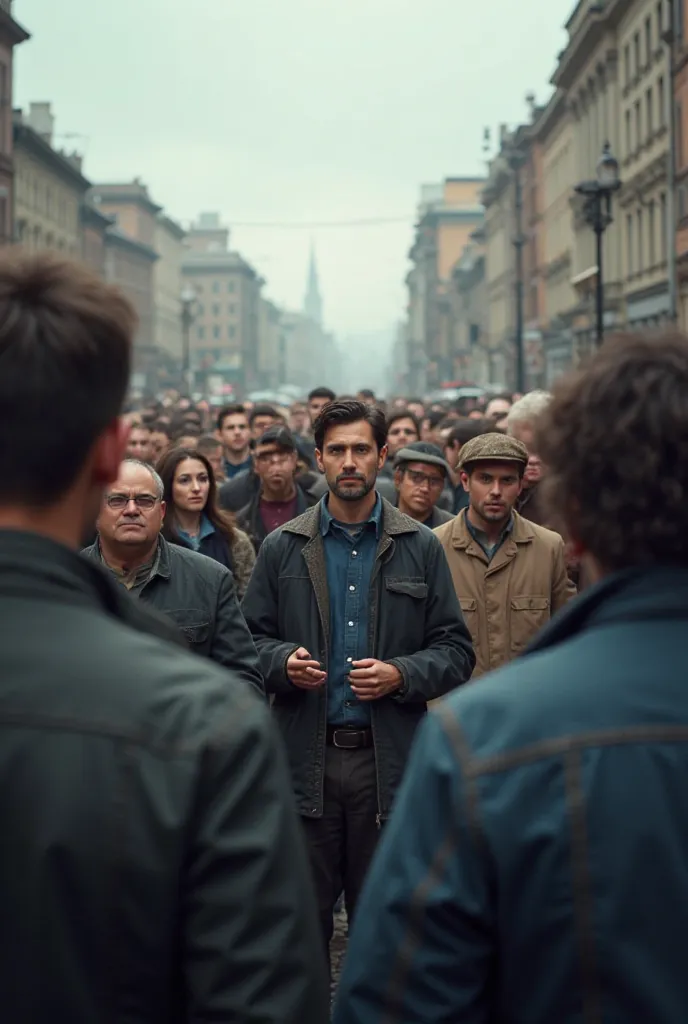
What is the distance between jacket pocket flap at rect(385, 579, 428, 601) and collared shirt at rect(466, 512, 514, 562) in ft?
3.75

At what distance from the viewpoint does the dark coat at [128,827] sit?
2254mm

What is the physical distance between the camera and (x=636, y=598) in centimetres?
249

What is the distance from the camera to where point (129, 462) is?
684 cm

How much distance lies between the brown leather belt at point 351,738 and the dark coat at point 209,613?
0.34m

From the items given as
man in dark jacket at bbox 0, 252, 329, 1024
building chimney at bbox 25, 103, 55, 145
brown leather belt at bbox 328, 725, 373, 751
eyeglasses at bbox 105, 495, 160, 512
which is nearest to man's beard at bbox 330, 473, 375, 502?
eyeglasses at bbox 105, 495, 160, 512

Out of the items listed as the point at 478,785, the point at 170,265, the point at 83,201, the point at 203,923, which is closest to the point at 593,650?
the point at 478,785

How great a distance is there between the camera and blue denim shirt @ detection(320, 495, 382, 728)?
6270 millimetres

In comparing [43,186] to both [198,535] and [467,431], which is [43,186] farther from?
[198,535]

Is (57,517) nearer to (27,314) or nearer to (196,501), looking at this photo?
(27,314)

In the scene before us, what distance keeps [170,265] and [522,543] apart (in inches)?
5510

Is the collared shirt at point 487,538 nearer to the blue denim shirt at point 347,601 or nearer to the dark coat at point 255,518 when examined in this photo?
the blue denim shirt at point 347,601

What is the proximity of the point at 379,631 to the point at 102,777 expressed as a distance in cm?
412

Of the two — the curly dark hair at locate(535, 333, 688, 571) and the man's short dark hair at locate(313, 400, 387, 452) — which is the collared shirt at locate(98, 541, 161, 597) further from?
the curly dark hair at locate(535, 333, 688, 571)

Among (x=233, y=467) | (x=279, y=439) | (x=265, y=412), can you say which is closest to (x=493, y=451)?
(x=279, y=439)
